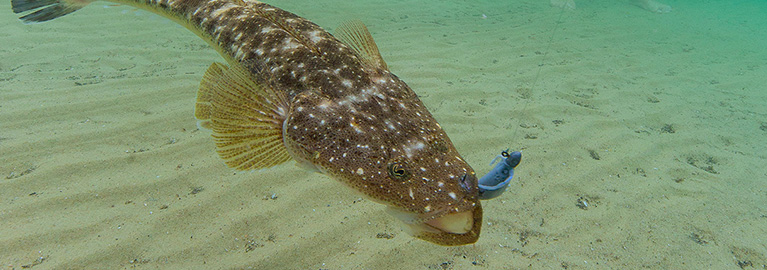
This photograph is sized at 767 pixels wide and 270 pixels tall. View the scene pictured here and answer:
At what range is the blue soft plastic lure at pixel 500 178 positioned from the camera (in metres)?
1.87

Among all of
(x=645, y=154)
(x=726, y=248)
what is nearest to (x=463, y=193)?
(x=726, y=248)

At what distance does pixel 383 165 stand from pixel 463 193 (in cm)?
44

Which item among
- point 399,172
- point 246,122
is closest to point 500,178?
point 399,172

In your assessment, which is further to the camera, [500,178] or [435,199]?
[500,178]

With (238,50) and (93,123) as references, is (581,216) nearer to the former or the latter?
(238,50)

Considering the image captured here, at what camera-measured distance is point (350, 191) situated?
2.18 meters

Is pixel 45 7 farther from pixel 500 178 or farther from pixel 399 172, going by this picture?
pixel 500 178

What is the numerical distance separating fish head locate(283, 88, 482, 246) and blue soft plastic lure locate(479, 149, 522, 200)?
0.10 m

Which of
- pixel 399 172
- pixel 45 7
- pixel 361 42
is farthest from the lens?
pixel 45 7

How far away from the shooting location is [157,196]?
125 inches

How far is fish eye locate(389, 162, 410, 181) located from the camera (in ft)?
6.03

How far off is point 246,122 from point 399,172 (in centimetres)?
106

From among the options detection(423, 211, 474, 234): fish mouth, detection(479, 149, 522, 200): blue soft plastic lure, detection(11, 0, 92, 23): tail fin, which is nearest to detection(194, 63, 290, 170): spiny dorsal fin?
detection(423, 211, 474, 234): fish mouth

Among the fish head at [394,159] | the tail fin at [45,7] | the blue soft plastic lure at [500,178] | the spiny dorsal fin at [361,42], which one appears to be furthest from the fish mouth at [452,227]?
the tail fin at [45,7]
